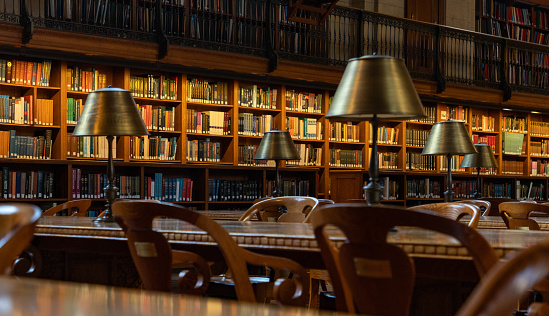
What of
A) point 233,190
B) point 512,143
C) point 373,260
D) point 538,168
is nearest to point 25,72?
point 233,190

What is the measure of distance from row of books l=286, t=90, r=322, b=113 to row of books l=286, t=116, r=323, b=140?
4.9 inches

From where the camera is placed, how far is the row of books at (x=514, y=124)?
11.6 metres

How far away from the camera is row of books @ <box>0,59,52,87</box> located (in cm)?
698

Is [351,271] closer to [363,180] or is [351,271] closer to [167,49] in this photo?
[167,49]

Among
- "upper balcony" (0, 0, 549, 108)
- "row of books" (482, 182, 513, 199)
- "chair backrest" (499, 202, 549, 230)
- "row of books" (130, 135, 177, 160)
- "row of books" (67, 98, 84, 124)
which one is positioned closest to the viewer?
"chair backrest" (499, 202, 549, 230)

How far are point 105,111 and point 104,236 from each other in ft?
3.12

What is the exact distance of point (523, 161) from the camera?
38.9 feet

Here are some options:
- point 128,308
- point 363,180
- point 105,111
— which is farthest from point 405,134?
point 128,308

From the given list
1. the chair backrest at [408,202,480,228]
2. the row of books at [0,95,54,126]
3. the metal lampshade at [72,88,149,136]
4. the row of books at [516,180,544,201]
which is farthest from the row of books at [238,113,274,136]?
the chair backrest at [408,202,480,228]

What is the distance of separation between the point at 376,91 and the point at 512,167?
9.75 meters

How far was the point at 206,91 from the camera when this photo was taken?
27.3 ft

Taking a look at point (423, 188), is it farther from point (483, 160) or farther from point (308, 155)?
point (483, 160)

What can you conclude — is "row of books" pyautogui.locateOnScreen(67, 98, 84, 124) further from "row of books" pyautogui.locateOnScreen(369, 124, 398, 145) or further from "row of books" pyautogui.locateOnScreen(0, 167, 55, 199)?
"row of books" pyautogui.locateOnScreen(369, 124, 398, 145)

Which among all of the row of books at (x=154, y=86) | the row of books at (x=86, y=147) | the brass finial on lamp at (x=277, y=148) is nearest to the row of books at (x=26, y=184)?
the row of books at (x=86, y=147)
